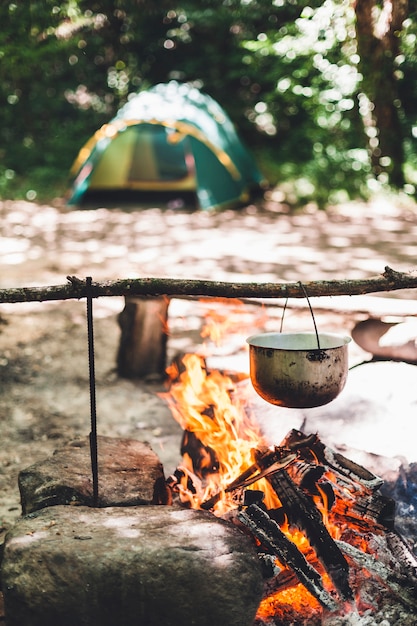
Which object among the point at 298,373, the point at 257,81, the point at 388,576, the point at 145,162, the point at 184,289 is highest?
the point at 257,81

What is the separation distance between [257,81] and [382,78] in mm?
5558

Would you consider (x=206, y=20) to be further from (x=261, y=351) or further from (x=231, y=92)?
(x=261, y=351)

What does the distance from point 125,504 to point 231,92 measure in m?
15.3

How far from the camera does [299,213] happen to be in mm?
12375

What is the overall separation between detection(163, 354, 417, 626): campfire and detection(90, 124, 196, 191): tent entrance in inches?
394

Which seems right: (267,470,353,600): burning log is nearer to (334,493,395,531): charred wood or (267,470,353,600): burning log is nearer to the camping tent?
(334,493,395,531): charred wood

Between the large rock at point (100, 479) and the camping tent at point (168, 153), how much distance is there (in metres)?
9.62

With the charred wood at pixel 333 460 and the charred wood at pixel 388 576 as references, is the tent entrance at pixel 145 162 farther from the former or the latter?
the charred wood at pixel 388 576

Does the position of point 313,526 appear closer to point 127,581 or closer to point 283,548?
point 283,548

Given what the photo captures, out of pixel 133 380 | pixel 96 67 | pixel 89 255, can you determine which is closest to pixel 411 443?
pixel 133 380

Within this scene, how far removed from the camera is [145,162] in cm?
1358

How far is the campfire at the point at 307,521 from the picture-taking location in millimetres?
2639

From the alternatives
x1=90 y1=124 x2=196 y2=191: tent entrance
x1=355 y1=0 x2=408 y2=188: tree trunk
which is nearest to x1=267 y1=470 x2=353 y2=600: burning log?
x1=355 y1=0 x2=408 y2=188: tree trunk

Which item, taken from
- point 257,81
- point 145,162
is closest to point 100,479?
point 145,162
